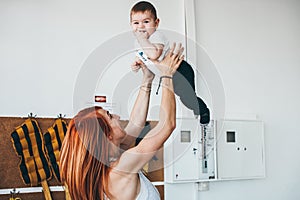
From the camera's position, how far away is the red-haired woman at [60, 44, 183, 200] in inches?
81.4

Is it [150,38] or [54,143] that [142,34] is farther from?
[54,143]

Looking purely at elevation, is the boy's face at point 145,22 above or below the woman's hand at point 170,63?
above

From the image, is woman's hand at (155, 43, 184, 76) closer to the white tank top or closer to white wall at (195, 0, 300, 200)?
the white tank top

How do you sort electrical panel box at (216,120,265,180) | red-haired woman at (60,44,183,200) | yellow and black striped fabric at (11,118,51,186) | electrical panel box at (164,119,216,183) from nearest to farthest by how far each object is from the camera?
red-haired woman at (60,44,183,200)
yellow and black striped fabric at (11,118,51,186)
electrical panel box at (164,119,216,183)
electrical panel box at (216,120,265,180)

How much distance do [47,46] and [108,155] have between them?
3.01 ft

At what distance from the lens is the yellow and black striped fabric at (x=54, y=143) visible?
99.0 inches

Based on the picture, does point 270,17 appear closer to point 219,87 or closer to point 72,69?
point 219,87

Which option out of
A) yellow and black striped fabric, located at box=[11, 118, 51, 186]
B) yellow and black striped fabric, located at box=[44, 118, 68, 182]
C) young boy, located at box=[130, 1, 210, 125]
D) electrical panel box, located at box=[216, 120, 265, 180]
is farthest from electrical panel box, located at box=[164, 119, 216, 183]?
yellow and black striped fabric, located at box=[11, 118, 51, 186]

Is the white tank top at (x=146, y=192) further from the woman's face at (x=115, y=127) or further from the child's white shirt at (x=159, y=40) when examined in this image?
the child's white shirt at (x=159, y=40)

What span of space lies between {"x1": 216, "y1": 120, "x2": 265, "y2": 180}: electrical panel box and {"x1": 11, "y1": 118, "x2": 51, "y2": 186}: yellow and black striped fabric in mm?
1287

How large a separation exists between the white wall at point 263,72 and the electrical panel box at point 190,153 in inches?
8.8

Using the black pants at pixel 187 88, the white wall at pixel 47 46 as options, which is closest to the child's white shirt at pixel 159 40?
the black pants at pixel 187 88

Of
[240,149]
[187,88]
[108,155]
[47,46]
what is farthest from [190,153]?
[47,46]

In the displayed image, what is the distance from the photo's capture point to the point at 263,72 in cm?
347
